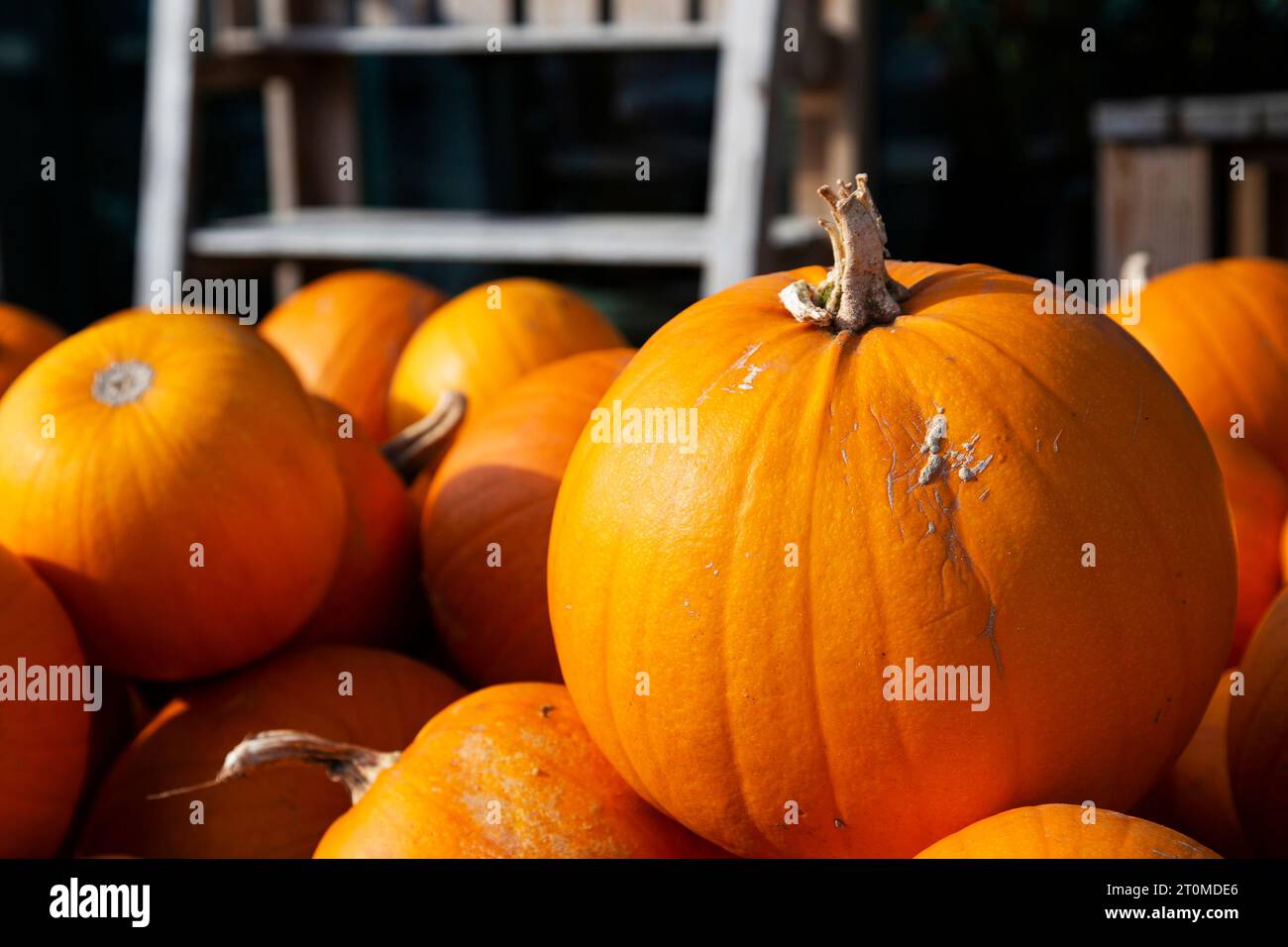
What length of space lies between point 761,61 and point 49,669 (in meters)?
2.15

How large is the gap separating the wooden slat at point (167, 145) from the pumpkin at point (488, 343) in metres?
1.52

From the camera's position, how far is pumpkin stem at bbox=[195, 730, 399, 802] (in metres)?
1.05

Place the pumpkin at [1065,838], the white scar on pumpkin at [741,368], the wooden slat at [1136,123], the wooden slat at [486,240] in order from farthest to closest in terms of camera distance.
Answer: the wooden slat at [1136,123] < the wooden slat at [486,240] < the white scar on pumpkin at [741,368] < the pumpkin at [1065,838]

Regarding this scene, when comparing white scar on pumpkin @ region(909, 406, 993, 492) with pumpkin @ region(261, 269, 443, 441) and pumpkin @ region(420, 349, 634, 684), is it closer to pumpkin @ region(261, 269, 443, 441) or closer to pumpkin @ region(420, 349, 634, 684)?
pumpkin @ region(420, 349, 634, 684)

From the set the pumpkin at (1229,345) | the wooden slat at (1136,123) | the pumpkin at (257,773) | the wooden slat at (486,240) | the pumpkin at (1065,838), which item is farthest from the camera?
the wooden slat at (1136,123)

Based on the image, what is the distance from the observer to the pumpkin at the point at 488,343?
6.35 feet

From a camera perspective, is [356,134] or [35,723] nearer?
[35,723]

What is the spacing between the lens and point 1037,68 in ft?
18.8

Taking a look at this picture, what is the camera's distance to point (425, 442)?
5.71 ft

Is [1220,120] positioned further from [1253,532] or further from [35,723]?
[35,723]

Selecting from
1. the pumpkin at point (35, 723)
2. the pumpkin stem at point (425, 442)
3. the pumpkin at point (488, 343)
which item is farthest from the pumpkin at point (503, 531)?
the pumpkin at point (35, 723)

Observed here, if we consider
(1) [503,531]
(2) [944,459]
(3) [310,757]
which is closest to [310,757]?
(3) [310,757]

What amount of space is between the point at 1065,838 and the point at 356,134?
11.7 feet

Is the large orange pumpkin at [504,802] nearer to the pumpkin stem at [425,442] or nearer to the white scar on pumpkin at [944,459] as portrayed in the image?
the white scar on pumpkin at [944,459]
